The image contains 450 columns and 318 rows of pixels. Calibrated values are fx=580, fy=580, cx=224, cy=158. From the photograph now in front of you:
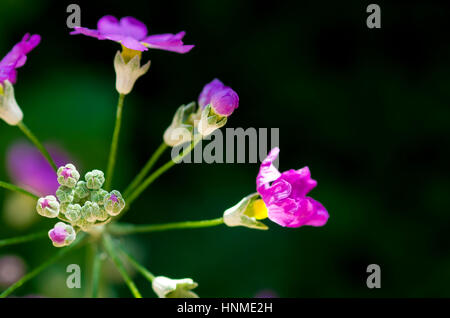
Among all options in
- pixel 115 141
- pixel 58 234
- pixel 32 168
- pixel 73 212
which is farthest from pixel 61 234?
pixel 32 168

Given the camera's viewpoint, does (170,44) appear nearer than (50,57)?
Yes

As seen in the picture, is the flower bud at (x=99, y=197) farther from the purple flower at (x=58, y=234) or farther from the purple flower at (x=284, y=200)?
the purple flower at (x=284, y=200)

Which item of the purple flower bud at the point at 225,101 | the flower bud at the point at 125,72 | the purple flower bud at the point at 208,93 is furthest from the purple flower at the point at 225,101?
the flower bud at the point at 125,72

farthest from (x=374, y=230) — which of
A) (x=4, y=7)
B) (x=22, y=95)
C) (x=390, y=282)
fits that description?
(x=4, y=7)

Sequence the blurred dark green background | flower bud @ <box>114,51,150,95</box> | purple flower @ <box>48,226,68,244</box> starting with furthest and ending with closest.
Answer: the blurred dark green background, flower bud @ <box>114,51,150,95</box>, purple flower @ <box>48,226,68,244</box>

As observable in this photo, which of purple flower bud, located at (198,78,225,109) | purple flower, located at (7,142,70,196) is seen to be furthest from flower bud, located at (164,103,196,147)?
purple flower, located at (7,142,70,196)

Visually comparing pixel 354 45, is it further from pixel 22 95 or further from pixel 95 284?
pixel 95 284

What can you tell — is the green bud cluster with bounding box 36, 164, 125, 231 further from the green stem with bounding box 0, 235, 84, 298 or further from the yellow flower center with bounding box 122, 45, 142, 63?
the yellow flower center with bounding box 122, 45, 142, 63
